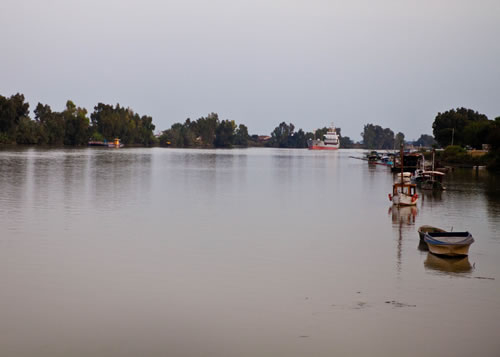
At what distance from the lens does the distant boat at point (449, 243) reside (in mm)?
26969

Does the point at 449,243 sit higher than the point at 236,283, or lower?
higher

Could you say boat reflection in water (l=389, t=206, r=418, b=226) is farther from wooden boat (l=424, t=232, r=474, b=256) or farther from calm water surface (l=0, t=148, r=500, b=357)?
wooden boat (l=424, t=232, r=474, b=256)

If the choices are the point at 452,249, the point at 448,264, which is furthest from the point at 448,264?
the point at 452,249

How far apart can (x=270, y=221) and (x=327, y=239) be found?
6568 mm

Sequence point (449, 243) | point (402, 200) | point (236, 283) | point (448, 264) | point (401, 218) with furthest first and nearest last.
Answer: point (402, 200) → point (401, 218) → point (449, 243) → point (448, 264) → point (236, 283)

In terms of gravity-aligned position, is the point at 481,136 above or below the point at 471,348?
above

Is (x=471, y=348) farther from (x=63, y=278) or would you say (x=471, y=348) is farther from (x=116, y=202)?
(x=116, y=202)

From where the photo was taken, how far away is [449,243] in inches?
1064

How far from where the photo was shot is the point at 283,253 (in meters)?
28.0

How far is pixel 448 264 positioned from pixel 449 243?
110 cm

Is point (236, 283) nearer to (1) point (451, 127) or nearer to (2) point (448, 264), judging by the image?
(2) point (448, 264)

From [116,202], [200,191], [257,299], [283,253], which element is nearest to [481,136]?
[200,191]

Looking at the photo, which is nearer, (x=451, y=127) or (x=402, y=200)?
(x=402, y=200)

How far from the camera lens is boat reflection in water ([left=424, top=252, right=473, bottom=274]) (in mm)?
25297
